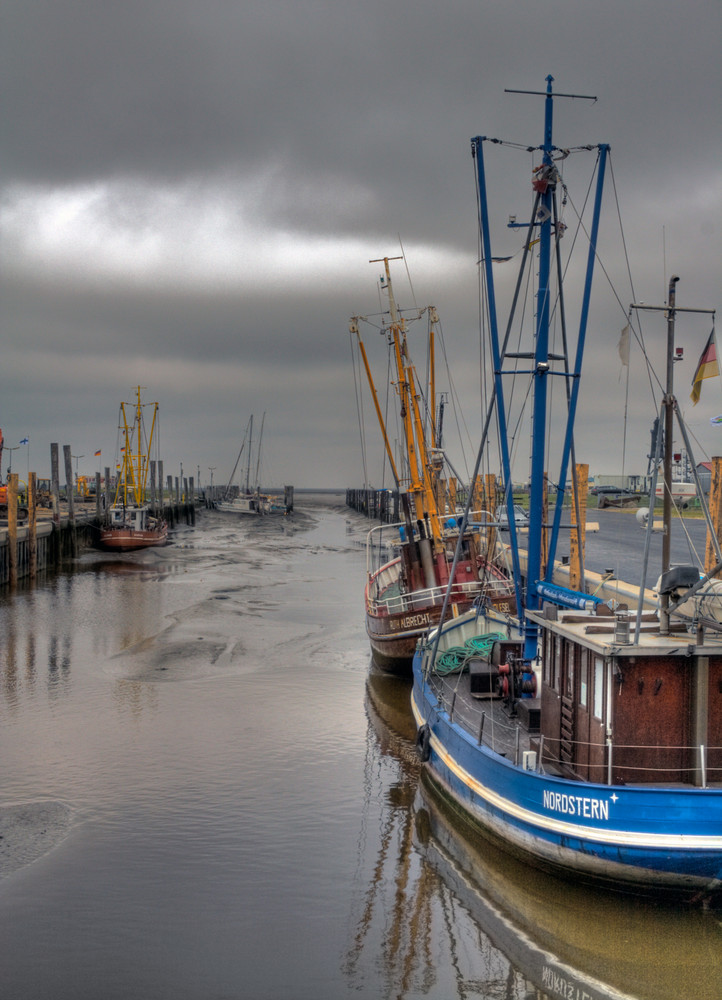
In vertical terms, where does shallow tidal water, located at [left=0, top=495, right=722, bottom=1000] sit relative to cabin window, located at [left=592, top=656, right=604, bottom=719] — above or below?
below

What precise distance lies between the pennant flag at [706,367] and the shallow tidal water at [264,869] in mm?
8828

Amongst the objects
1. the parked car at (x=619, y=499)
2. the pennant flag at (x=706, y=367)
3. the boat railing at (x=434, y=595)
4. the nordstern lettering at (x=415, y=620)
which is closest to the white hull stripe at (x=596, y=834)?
the pennant flag at (x=706, y=367)

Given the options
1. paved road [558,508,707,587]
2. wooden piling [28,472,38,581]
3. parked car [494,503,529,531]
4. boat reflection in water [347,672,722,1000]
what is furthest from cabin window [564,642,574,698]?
wooden piling [28,472,38,581]

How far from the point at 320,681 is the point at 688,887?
16.2 m

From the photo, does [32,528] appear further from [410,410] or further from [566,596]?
[566,596]

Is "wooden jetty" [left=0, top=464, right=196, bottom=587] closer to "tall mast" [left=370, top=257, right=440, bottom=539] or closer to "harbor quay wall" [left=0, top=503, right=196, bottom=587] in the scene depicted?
"harbor quay wall" [left=0, top=503, right=196, bottom=587]

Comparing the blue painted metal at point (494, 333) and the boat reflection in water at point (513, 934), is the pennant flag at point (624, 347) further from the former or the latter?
the boat reflection in water at point (513, 934)

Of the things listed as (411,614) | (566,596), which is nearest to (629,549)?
(411,614)

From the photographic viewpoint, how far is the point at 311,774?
1798 cm

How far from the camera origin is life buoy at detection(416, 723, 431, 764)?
1776cm

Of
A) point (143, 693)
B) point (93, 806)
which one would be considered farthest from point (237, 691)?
point (93, 806)

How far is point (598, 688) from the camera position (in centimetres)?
1281

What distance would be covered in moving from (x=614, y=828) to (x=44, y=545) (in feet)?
169

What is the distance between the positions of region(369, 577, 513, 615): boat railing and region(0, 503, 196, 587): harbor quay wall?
26489 millimetres
